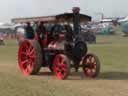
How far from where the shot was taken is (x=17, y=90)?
10.1m

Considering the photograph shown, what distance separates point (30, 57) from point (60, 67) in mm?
1606

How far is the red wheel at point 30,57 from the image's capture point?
14.2m

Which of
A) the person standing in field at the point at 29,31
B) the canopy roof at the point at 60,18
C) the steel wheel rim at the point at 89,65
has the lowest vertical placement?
the steel wheel rim at the point at 89,65

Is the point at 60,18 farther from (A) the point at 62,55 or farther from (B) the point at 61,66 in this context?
(B) the point at 61,66

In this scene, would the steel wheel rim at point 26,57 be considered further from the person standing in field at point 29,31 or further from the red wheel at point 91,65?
the red wheel at point 91,65

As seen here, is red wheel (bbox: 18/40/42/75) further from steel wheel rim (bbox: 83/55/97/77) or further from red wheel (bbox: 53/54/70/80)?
steel wheel rim (bbox: 83/55/97/77)

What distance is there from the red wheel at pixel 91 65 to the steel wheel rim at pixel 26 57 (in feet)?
5.51

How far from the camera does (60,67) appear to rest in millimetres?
13352

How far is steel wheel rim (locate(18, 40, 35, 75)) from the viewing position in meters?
14.5

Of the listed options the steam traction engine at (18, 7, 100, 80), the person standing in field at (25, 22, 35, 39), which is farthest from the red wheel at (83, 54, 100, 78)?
Result: the person standing in field at (25, 22, 35, 39)

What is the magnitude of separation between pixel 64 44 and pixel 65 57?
0.63 metres

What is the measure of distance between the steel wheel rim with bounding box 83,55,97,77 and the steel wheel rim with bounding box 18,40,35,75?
166 cm

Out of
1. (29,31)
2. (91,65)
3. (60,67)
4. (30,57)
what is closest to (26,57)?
(30,57)

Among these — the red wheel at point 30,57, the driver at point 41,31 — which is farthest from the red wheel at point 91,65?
the driver at point 41,31
